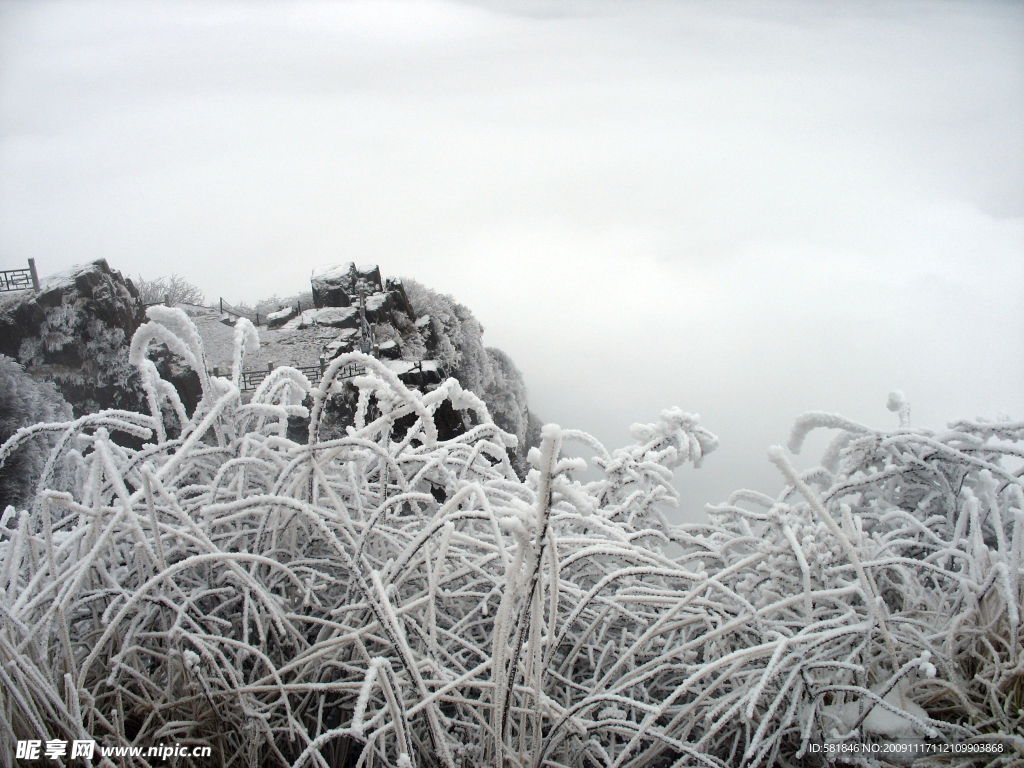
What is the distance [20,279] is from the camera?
478 centimetres

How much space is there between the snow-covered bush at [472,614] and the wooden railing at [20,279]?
4.82 m

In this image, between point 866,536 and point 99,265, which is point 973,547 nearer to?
point 866,536

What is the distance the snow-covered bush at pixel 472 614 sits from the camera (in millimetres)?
574

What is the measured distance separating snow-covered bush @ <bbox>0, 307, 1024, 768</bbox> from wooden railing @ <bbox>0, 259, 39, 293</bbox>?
4.82 metres

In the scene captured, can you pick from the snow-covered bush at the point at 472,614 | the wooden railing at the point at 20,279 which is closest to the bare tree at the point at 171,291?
the wooden railing at the point at 20,279

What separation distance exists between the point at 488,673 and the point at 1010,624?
0.49 m

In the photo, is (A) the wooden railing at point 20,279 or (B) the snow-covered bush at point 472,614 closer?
(B) the snow-covered bush at point 472,614

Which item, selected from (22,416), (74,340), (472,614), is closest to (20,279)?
(74,340)

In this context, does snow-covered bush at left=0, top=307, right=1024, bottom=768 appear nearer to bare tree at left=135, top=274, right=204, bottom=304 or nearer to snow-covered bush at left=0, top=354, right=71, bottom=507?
snow-covered bush at left=0, top=354, right=71, bottom=507

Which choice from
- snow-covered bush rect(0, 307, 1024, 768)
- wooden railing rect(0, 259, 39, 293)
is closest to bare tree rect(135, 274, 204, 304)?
wooden railing rect(0, 259, 39, 293)

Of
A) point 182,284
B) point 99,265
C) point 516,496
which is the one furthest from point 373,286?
point 516,496

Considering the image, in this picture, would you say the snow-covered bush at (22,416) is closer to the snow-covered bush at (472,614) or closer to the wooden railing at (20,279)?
the wooden railing at (20,279)

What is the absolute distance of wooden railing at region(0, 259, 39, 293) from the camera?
15.4ft

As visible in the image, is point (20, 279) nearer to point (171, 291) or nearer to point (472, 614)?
point (171, 291)
